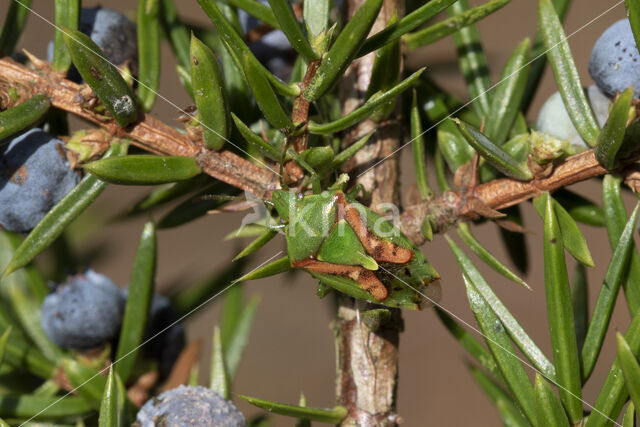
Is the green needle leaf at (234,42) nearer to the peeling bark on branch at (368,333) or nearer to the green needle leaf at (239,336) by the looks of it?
the peeling bark on branch at (368,333)

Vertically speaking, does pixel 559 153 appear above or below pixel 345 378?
above

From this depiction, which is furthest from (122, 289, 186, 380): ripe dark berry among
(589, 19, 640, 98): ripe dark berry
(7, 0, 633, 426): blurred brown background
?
(7, 0, 633, 426): blurred brown background

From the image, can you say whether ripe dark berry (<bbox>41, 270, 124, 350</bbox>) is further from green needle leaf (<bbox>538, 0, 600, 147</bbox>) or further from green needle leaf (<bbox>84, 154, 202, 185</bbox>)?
green needle leaf (<bbox>538, 0, 600, 147</bbox>)

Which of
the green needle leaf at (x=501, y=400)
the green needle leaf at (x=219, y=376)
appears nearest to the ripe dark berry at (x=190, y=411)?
the green needle leaf at (x=219, y=376)

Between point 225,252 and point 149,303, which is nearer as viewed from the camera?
point 149,303

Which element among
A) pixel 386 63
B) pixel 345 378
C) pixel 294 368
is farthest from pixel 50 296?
pixel 294 368

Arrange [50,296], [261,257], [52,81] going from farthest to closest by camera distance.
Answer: [261,257] < [50,296] < [52,81]

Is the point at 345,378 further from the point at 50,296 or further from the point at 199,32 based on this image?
the point at 199,32
